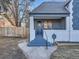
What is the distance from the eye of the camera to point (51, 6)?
83.1ft

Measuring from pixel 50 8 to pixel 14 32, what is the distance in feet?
38.9

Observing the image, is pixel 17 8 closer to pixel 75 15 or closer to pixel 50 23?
pixel 50 23

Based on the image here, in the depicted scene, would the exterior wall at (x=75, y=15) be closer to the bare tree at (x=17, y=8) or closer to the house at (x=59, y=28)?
Result: the house at (x=59, y=28)

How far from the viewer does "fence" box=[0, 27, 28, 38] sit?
34625 millimetres

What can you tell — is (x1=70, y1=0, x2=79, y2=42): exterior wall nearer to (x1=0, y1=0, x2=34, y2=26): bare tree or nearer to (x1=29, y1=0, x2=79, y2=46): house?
(x1=29, y1=0, x2=79, y2=46): house

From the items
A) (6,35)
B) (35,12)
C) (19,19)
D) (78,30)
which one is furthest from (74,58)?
(19,19)

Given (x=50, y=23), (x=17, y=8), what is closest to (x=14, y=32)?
(x=17, y=8)

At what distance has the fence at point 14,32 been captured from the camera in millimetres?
34625

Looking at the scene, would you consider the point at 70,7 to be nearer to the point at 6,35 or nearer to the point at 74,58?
the point at 74,58

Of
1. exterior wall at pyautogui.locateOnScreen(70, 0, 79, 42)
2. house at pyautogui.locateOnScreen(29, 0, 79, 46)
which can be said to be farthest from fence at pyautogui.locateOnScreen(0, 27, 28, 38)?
exterior wall at pyautogui.locateOnScreen(70, 0, 79, 42)

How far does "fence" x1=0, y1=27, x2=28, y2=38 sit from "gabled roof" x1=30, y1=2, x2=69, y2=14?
9.76 metres

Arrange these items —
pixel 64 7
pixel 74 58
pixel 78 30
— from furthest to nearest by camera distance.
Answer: pixel 64 7 < pixel 78 30 < pixel 74 58

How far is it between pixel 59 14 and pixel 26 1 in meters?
13.7

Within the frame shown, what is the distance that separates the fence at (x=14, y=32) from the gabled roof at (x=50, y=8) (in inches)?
384
